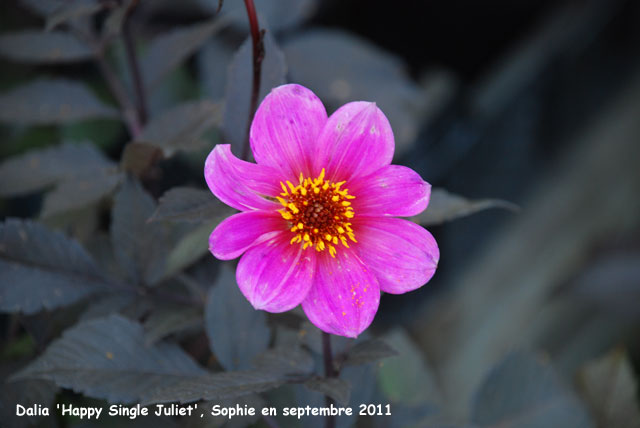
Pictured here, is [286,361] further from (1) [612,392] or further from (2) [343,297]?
(1) [612,392]

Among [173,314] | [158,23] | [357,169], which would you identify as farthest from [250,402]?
[158,23]

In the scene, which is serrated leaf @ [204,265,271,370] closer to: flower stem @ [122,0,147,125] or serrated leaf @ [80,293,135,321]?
serrated leaf @ [80,293,135,321]

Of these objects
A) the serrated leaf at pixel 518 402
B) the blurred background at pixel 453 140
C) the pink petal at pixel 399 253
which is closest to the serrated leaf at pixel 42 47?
the blurred background at pixel 453 140

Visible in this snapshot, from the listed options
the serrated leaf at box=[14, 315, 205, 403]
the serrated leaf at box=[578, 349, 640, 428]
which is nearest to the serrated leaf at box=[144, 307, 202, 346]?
the serrated leaf at box=[14, 315, 205, 403]

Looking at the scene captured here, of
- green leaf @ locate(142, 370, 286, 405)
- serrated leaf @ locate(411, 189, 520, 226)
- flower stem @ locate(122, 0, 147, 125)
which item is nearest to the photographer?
green leaf @ locate(142, 370, 286, 405)

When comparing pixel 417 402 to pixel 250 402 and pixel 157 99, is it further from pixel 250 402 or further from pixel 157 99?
pixel 157 99

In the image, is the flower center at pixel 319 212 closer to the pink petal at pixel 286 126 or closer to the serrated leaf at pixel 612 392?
the pink petal at pixel 286 126
